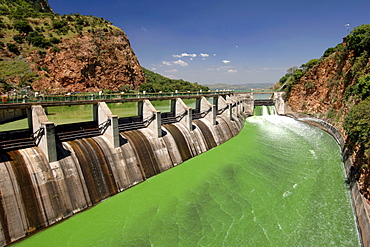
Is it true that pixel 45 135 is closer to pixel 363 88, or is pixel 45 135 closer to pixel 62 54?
pixel 363 88

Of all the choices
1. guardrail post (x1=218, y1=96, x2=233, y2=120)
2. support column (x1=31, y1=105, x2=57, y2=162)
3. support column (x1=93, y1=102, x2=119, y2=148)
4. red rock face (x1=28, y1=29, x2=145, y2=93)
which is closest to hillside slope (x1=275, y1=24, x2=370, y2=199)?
guardrail post (x1=218, y1=96, x2=233, y2=120)

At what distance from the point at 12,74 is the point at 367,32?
69402 mm

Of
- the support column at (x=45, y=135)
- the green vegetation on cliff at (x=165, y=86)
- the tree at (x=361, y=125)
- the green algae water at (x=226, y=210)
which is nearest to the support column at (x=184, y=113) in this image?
the green algae water at (x=226, y=210)

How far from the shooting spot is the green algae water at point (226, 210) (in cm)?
1282

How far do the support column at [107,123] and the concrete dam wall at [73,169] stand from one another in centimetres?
9

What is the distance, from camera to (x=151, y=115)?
24.0 meters

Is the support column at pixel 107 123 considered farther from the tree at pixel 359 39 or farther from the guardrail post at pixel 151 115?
the tree at pixel 359 39

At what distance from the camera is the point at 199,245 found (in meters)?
12.4

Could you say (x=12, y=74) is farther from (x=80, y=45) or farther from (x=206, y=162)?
(x=206, y=162)

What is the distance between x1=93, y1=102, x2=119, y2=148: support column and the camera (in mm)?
19109

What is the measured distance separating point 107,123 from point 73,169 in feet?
17.1

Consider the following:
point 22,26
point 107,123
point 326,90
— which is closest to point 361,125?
point 107,123

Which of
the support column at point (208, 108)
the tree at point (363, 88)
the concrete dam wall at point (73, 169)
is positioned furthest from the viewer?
the support column at point (208, 108)

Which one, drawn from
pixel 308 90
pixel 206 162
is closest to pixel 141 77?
pixel 308 90
